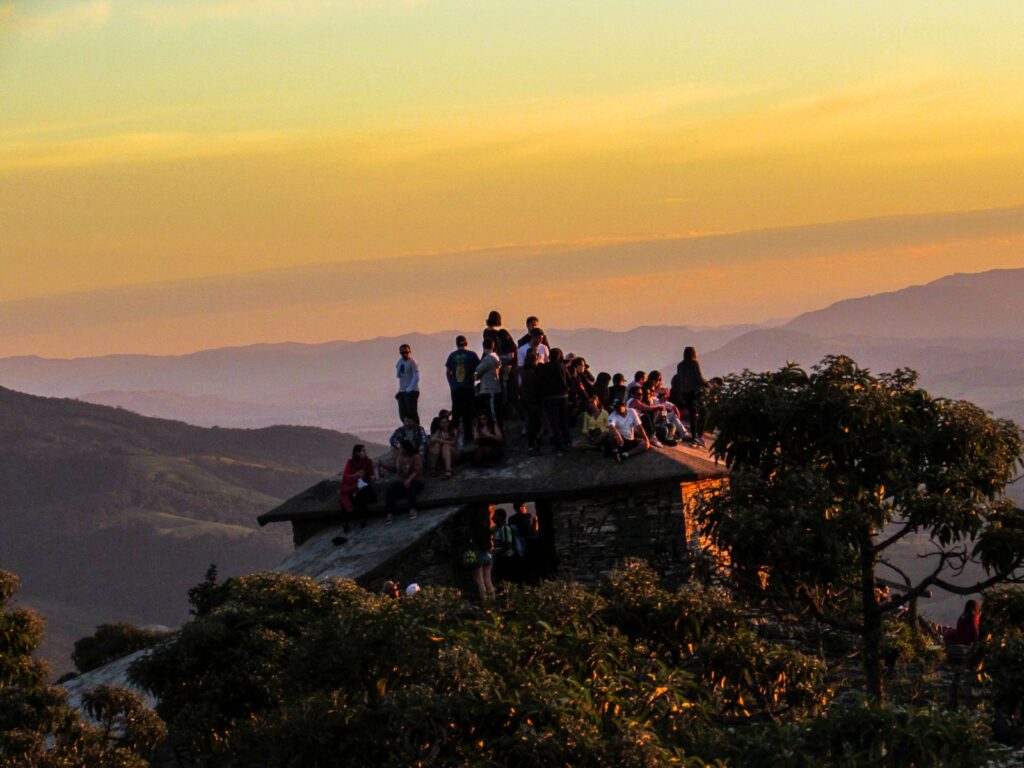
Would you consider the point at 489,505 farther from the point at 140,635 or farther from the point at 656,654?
the point at 140,635

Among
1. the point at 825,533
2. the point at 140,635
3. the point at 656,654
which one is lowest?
the point at 140,635

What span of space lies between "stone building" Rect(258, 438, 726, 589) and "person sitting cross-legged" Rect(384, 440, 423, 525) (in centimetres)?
19

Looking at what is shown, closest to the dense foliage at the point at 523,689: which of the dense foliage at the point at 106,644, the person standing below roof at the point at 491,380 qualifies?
the person standing below roof at the point at 491,380

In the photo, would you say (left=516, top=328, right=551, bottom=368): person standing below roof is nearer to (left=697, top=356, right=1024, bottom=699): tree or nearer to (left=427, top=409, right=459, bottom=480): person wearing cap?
(left=427, top=409, right=459, bottom=480): person wearing cap

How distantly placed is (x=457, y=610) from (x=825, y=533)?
460 cm

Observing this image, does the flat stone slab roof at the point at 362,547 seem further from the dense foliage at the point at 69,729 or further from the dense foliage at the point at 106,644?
the dense foliage at the point at 106,644

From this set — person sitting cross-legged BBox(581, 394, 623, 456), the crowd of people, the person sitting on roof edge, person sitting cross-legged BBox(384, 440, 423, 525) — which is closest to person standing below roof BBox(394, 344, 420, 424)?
the crowd of people

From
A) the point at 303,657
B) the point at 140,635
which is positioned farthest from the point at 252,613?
the point at 140,635

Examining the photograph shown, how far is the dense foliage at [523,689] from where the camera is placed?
42.7 feet

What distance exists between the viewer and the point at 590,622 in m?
16.3

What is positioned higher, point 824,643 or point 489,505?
point 489,505

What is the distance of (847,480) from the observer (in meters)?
18.2

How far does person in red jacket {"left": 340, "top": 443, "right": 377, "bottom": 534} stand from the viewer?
28.4m

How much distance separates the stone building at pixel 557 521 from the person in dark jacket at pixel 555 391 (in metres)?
0.52
